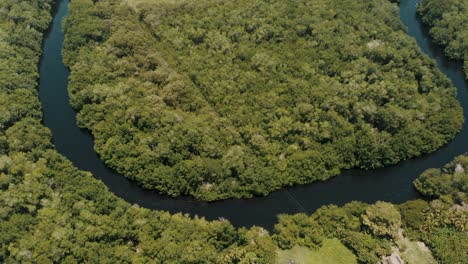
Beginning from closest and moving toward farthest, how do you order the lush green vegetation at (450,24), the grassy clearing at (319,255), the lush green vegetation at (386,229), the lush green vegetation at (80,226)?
the lush green vegetation at (80,226), the grassy clearing at (319,255), the lush green vegetation at (386,229), the lush green vegetation at (450,24)

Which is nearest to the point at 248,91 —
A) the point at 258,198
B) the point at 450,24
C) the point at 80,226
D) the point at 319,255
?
the point at 258,198

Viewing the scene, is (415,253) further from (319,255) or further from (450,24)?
(450,24)

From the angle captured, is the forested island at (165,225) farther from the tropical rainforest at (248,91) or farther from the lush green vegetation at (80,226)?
the tropical rainforest at (248,91)

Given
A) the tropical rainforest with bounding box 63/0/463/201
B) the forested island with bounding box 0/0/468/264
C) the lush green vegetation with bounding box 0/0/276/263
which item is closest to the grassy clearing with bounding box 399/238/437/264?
the forested island with bounding box 0/0/468/264

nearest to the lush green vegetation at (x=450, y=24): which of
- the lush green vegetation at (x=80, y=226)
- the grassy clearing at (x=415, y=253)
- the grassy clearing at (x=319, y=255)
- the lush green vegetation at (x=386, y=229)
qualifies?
the lush green vegetation at (x=386, y=229)

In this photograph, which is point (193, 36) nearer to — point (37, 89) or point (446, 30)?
point (37, 89)

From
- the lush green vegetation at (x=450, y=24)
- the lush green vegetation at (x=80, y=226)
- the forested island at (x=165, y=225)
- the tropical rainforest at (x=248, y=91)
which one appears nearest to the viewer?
the lush green vegetation at (x=80, y=226)

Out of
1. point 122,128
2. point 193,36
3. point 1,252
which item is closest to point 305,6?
point 193,36
